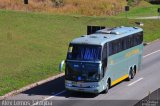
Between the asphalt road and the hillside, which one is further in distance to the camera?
the hillside

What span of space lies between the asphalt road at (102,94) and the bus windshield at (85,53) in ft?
6.85

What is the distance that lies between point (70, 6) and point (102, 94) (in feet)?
156

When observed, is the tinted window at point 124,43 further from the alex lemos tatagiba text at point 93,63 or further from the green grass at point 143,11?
the green grass at point 143,11

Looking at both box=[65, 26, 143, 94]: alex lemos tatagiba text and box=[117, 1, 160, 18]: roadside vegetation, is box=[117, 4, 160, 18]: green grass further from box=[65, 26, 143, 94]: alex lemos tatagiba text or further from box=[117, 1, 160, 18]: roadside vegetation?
box=[65, 26, 143, 94]: alex lemos tatagiba text

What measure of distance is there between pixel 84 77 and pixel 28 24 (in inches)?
1062

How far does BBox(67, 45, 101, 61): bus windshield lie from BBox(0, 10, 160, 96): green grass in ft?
12.6

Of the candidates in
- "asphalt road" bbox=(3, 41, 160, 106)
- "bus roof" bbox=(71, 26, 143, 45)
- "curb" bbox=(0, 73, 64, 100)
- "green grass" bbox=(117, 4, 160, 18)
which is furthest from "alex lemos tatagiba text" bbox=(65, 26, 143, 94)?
"green grass" bbox=(117, 4, 160, 18)

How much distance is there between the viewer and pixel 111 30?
30.7 metres

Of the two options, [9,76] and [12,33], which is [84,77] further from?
[12,33]

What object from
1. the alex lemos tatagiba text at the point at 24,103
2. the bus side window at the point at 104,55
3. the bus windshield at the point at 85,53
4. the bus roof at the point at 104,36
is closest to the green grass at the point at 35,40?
the alex lemos tatagiba text at the point at 24,103

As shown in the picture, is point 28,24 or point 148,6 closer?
point 28,24

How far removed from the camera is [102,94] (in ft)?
90.8

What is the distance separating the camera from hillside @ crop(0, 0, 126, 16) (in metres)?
66.8

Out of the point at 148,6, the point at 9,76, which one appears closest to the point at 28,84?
the point at 9,76
